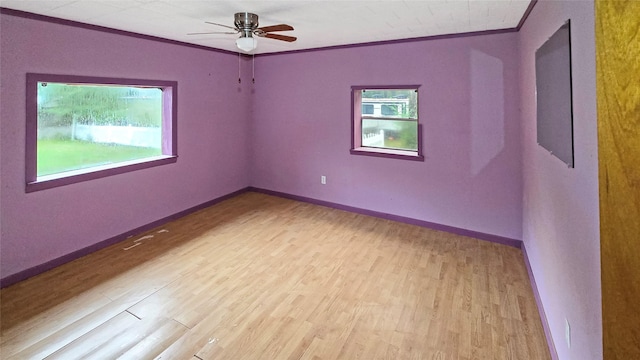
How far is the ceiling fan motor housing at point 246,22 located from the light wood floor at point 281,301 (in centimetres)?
Answer: 213

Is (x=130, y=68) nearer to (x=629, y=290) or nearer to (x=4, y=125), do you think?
(x=4, y=125)

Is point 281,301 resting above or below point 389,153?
below

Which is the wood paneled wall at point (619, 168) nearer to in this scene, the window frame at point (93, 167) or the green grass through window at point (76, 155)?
the window frame at point (93, 167)

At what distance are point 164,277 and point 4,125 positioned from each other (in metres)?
1.78

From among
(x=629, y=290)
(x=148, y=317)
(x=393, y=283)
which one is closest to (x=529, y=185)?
(x=393, y=283)

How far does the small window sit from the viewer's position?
421 centimetres

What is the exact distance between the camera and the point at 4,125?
106 inches

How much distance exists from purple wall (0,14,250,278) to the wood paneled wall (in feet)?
12.3

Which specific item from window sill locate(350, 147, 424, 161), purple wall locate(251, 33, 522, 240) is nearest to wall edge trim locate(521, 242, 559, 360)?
purple wall locate(251, 33, 522, 240)

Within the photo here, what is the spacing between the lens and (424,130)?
4043 millimetres

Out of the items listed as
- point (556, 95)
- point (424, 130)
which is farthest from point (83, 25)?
point (556, 95)

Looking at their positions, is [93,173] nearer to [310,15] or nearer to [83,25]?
[83,25]

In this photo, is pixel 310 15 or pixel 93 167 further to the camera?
pixel 93 167

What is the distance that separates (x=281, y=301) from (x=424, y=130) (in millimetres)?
2657
